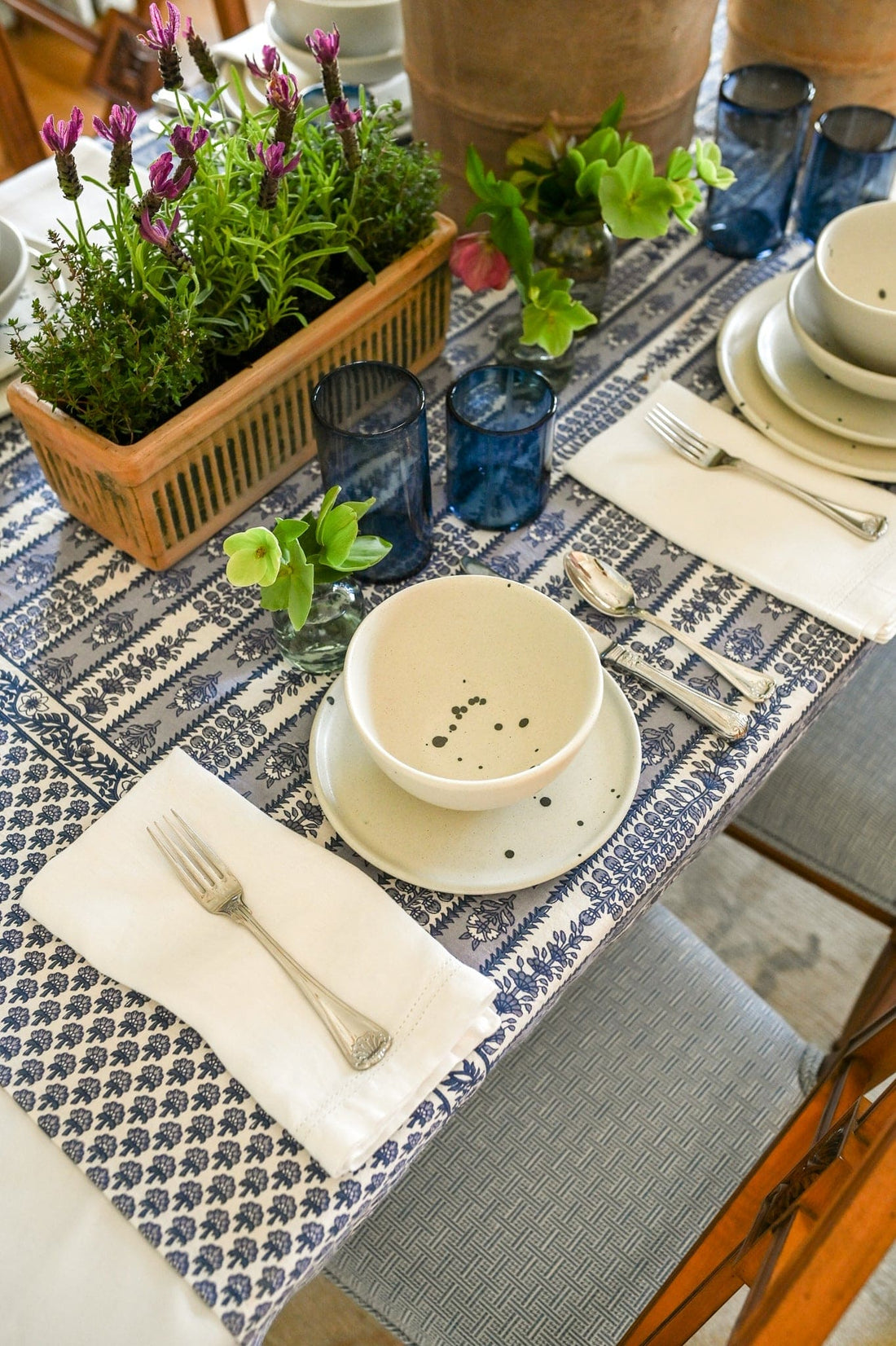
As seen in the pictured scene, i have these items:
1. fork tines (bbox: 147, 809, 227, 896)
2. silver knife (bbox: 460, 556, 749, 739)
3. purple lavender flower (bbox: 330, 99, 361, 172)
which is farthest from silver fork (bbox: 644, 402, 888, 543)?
fork tines (bbox: 147, 809, 227, 896)

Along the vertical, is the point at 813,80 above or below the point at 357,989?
above

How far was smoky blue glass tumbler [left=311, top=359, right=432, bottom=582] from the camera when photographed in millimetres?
809

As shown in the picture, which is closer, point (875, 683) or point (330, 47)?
point (330, 47)

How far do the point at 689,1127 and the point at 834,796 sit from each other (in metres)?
0.38

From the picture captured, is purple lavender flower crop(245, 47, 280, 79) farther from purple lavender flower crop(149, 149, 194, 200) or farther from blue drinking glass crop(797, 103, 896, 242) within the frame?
blue drinking glass crop(797, 103, 896, 242)

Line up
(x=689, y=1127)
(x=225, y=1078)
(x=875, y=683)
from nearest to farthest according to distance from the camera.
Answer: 1. (x=225, y=1078)
2. (x=689, y=1127)
3. (x=875, y=683)

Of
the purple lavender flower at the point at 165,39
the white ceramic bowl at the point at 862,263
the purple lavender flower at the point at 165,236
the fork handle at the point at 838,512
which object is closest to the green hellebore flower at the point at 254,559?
the purple lavender flower at the point at 165,236

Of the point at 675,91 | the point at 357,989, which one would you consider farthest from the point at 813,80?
the point at 357,989

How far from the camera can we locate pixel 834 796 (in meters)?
1.12

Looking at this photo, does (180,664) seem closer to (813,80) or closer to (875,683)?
(875,683)

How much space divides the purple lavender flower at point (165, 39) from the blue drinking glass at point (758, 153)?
0.61m

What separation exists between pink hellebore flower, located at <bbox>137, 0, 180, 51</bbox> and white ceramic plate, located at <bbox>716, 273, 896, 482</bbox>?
1.81 ft

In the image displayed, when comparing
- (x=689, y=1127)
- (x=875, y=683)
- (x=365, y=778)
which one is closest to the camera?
(x=365, y=778)

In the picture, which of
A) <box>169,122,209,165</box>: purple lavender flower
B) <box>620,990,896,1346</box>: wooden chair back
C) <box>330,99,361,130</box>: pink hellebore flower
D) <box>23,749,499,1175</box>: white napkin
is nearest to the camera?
<box>620,990,896,1346</box>: wooden chair back
